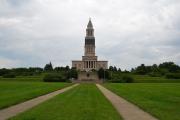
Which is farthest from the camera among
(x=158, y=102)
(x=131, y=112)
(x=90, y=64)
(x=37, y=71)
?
(x=90, y=64)

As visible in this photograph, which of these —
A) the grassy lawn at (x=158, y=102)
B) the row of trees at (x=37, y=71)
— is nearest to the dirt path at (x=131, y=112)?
the grassy lawn at (x=158, y=102)

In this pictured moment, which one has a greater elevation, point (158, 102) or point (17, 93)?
point (17, 93)

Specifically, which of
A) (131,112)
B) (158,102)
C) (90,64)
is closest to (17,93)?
(158,102)

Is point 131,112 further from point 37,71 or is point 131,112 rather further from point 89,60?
point 89,60

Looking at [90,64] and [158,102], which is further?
[90,64]

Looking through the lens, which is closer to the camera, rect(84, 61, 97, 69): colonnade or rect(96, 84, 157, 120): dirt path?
rect(96, 84, 157, 120): dirt path

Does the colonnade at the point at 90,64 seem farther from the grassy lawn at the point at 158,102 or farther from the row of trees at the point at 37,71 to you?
the grassy lawn at the point at 158,102

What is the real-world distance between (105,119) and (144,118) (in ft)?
6.42

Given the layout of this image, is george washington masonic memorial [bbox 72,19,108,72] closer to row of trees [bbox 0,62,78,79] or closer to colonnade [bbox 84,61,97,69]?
colonnade [bbox 84,61,97,69]

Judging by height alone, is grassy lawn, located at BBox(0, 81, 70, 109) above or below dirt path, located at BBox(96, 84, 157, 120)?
above

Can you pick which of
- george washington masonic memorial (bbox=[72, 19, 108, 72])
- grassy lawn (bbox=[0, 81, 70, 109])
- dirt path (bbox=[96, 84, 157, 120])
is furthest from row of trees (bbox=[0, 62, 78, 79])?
dirt path (bbox=[96, 84, 157, 120])

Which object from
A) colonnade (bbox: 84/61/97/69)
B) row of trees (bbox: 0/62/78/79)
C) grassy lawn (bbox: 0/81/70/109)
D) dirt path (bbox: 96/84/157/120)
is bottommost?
dirt path (bbox: 96/84/157/120)

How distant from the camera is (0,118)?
15.8 metres

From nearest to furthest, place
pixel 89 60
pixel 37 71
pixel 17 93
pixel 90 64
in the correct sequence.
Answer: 1. pixel 17 93
2. pixel 37 71
3. pixel 89 60
4. pixel 90 64
